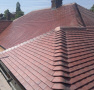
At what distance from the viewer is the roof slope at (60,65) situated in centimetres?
339

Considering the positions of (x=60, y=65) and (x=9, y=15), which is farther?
(x=9, y=15)

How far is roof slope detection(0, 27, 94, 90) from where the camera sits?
339 centimetres

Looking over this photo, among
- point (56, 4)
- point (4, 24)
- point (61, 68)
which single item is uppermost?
point (56, 4)

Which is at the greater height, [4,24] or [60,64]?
[4,24]

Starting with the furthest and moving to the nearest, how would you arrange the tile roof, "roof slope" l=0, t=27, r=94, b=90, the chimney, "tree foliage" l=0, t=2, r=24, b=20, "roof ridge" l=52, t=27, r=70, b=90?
"tree foliage" l=0, t=2, r=24, b=20, the tile roof, the chimney, "roof slope" l=0, t=27, r=94, b=90, "roof ridge" l=52, t=27, r=70, b=90

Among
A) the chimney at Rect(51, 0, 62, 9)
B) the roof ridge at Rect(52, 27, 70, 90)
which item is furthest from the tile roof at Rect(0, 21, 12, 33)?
the roof ridge at Rect(52, 27, 70, 90)

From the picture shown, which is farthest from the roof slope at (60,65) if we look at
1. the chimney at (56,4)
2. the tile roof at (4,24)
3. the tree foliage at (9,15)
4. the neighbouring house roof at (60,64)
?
the tree foliage at (9,15)

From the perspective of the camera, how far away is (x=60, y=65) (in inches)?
149

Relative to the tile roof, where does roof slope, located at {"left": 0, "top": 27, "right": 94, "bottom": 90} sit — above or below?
below

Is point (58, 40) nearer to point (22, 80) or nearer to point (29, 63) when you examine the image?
point (29, 63)

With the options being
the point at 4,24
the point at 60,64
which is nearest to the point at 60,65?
the point at 60,64

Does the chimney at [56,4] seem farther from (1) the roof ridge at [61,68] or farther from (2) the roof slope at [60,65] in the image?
(1) the roof ridge at [61,68]

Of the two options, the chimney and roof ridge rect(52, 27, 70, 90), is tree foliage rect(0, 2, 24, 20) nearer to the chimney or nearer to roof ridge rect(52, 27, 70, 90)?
the chimney

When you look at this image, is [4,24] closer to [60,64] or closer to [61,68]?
[60,64]
